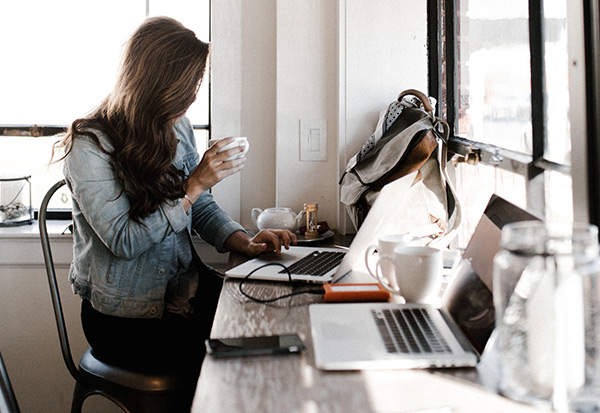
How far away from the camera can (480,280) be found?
99cm

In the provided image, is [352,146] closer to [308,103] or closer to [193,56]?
[308,103]

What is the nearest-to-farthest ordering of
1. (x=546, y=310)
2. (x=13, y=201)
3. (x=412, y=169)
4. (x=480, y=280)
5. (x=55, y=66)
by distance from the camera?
1. (x=546, y=310)
2. (x=480, y=280)
3. (x=412, y=169)
4. (x=13, y=201)
5. (x=55, y=66)

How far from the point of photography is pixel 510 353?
700 millimetres

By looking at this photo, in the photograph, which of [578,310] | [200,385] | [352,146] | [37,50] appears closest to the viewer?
[578,310]

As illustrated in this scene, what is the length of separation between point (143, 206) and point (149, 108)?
283 millimetres

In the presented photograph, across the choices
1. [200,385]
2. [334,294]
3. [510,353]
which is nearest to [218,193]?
[334,294]

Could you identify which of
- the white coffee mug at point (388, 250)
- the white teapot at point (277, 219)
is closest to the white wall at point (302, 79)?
the white teapot at point (277, 219)

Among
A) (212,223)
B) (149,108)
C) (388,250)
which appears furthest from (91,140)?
(388,250)

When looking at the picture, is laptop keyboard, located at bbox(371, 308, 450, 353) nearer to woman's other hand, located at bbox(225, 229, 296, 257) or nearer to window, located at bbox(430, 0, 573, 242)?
window, located at bbox(430, 0, 573, 242)

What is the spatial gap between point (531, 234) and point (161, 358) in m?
1.06

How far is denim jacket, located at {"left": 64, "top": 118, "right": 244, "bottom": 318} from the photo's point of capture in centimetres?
150

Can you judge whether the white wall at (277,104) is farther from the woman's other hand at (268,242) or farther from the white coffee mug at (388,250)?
the white coffee mug at (388,250)

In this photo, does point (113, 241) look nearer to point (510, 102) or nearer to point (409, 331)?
point (409, 331)

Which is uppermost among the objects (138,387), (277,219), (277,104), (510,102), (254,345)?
(277,104)
